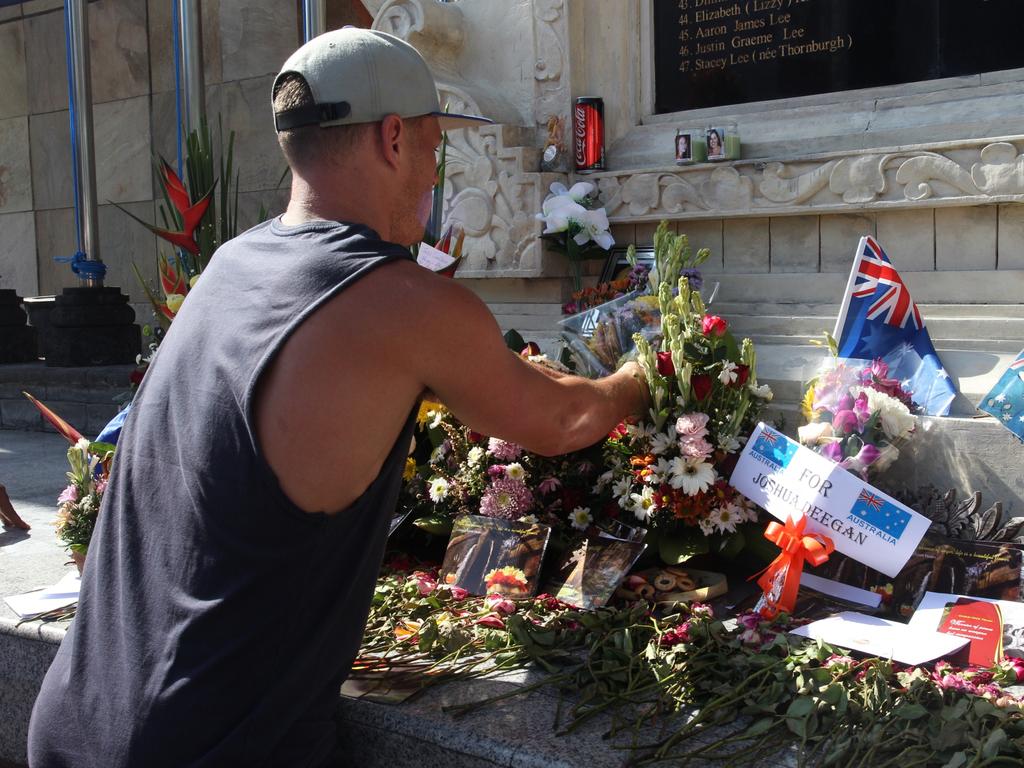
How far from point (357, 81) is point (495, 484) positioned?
1447 mm

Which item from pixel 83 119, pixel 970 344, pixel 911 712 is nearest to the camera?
pixel 911 712

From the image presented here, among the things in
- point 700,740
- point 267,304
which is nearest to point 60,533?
point 267,304

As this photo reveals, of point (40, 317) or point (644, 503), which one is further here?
point (40, 317)

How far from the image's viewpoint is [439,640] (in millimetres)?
2588

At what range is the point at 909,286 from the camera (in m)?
4.04

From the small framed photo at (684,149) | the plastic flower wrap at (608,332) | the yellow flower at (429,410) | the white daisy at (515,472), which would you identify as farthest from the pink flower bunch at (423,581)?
the small framed photo at (684,149)

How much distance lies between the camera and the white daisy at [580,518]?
306 cm

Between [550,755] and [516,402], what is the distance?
0.67 metres

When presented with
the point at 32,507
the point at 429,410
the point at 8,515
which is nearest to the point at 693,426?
the point at 429,410

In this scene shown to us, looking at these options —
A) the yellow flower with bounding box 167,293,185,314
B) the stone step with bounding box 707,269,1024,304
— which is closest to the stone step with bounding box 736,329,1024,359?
the stone step with bounding box 707,269,1024,304

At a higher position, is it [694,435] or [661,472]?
[694,435]

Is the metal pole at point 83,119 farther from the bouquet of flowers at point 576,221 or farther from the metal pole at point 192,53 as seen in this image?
the bouquet of flowers at point 576,221

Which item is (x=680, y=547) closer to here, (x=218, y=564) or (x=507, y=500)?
(x=507, y=500)

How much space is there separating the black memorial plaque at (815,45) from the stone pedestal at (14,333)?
5.64 m
